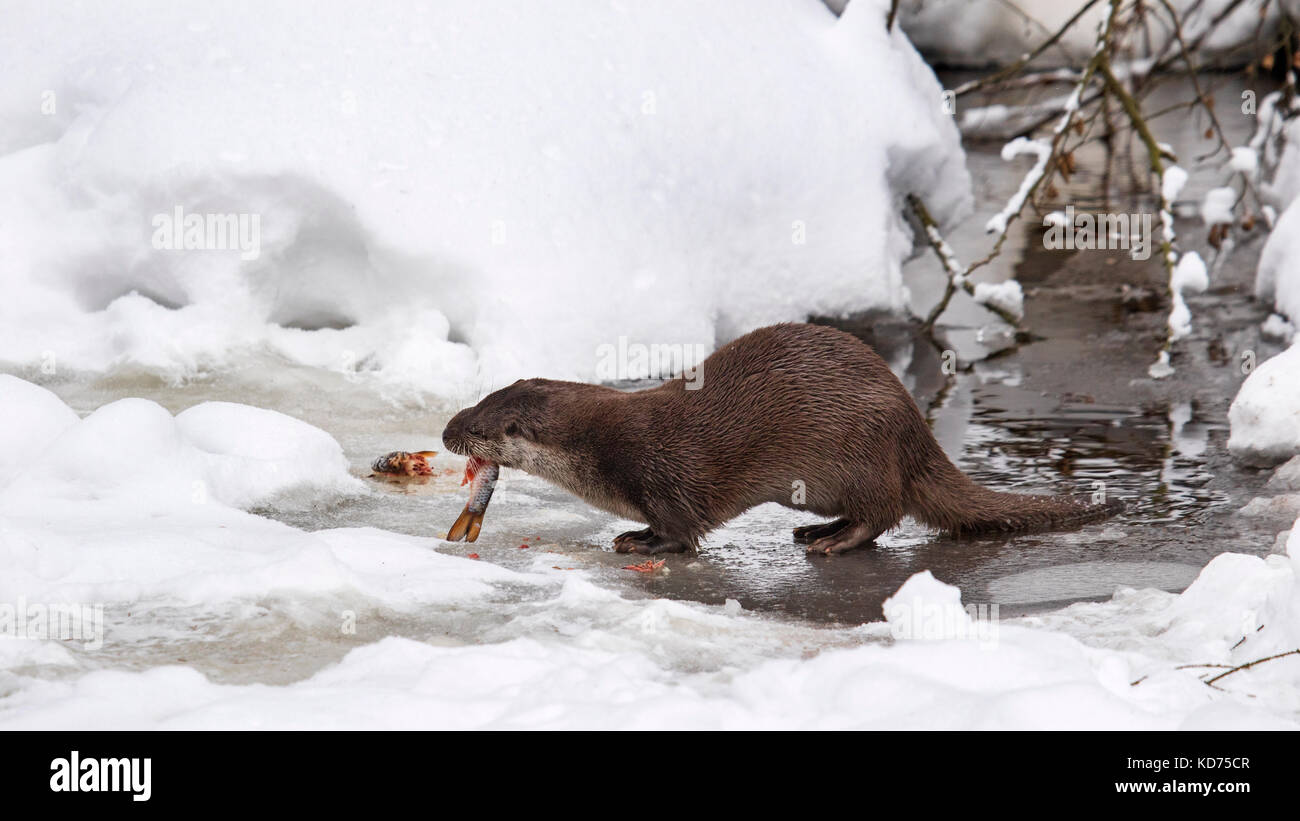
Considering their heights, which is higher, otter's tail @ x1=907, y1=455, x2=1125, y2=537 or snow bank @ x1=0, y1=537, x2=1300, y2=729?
otter's tail @ x1=907, y1=455, x2=1125, y2=537

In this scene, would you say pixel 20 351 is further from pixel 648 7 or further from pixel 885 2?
pixel 885 2

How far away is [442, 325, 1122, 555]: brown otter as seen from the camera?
4395mm

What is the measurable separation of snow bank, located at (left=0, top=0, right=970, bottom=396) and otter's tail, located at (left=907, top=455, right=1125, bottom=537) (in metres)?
2.31

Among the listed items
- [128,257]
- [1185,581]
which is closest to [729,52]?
[128,257]

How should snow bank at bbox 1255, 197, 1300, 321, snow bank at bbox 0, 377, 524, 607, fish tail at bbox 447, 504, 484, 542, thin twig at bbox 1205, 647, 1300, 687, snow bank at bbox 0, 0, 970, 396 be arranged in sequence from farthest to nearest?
snow bank at bbox 1255, 197, 1300, 321
snow bank at bbox 0, 0, 970, 396
fish tail at bbox 447, 504, 484, 542
snow bank at bbox 0, 377, 524, 607
thin twig at bbox 1205, 647, 1300, 687

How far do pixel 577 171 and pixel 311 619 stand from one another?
396 cm

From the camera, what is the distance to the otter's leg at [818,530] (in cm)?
461

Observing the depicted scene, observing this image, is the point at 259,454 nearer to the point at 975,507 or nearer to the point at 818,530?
the point at 818,530

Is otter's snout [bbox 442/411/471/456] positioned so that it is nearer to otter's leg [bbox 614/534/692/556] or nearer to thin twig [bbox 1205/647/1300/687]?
otter's leg [bbox 614/534/692/556]

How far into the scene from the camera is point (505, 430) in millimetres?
4480

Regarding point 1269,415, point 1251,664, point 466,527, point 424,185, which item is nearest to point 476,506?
point 466,527

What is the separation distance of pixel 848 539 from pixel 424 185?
10.4ft

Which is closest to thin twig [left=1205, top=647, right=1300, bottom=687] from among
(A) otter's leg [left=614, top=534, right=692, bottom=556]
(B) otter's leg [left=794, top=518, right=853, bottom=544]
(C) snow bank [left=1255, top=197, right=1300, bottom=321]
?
(B) otter's leg [left=794, top=518, right=853, bottom=544]

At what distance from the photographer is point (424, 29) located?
23.8 feet
